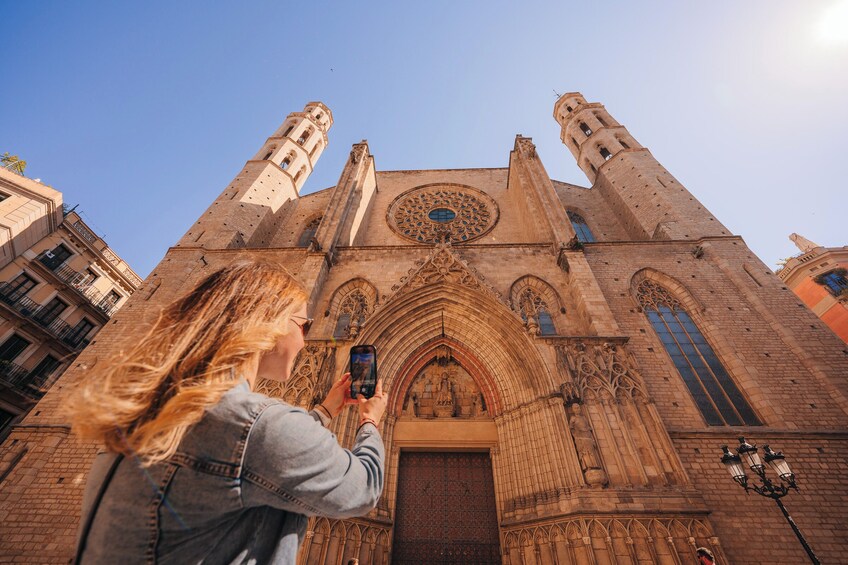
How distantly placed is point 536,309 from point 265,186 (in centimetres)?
1437

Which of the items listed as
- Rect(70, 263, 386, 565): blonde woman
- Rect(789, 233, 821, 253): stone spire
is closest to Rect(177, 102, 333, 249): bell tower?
Rect(70, 263, 386, 565): blonde woman

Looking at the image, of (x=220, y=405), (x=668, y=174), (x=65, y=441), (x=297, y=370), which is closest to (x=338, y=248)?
(x=297, y=370)

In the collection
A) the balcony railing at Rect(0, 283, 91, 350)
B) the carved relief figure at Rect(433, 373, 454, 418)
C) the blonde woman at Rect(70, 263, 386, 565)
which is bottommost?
the blonde woman at Rect(70, 263, 386, 565)

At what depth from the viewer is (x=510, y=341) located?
9094 millimetres

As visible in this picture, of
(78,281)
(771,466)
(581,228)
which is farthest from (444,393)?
(78,281)

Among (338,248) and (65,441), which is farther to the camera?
(338,248)

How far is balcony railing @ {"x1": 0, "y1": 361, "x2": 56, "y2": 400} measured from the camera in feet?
42.0

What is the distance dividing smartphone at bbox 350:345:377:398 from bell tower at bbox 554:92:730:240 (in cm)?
1436

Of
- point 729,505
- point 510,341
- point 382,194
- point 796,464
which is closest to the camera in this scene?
point 729,505

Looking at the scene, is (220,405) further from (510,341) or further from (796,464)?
(796,464)

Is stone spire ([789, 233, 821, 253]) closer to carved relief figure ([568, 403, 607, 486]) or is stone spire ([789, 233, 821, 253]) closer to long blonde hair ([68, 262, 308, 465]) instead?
carved relief figure ([568, 403, 607, 486])

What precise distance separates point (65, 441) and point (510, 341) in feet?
36.2

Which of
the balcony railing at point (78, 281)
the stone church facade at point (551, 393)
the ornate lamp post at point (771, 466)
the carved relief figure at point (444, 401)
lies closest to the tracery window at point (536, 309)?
the stone church facade at point (551, 393)

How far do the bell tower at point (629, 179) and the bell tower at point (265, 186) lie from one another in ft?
55.2
